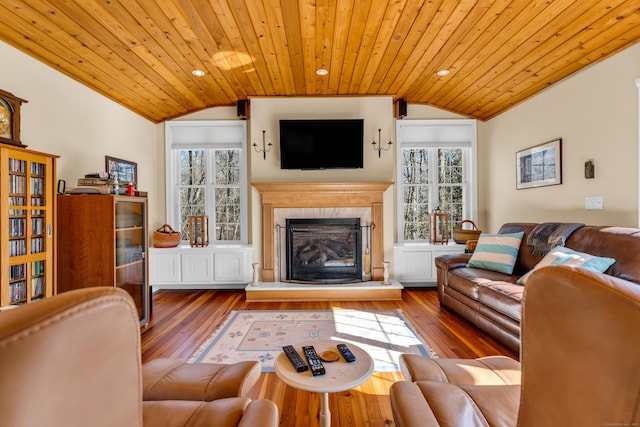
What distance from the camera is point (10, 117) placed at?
7.31 feet

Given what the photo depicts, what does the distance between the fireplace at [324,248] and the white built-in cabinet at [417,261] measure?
1.92ft

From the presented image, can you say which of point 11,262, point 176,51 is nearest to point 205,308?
point 11,262

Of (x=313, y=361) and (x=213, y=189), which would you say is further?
(x=213, y=189)

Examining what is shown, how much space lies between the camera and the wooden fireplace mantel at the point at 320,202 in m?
4.05

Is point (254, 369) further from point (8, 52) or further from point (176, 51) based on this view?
point (8, 52)

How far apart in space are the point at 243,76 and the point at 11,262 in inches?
106

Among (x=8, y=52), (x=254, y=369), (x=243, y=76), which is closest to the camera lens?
(x=254, y=369)

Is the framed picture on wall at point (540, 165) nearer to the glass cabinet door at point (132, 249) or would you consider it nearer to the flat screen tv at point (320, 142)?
the flat screen tv at point (320, 142)

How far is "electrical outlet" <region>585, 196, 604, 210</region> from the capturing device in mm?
2784

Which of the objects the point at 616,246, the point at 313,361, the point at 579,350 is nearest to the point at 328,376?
the point at 313,361

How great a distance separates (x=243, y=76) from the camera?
11.3 feet

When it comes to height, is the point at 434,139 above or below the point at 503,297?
above

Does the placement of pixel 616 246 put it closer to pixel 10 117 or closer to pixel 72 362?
pixel 72 362

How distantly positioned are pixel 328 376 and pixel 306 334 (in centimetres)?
151
